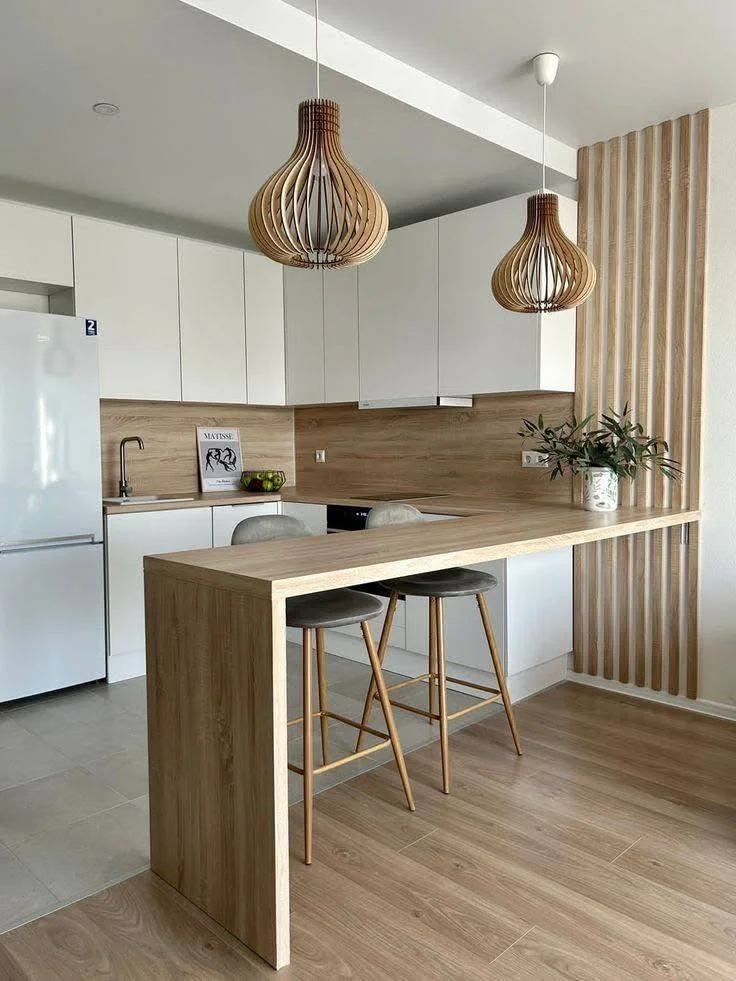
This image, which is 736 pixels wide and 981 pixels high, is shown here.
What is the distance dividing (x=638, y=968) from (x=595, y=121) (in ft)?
10.2

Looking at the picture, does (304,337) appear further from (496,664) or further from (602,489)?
(496,664)

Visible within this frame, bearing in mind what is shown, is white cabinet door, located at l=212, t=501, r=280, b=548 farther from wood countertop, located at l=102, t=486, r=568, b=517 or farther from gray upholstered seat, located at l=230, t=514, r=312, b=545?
gray upholstered seat, located at l=230, t=514, r=312, b=545

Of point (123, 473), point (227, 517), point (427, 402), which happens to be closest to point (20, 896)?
point (227, 517)

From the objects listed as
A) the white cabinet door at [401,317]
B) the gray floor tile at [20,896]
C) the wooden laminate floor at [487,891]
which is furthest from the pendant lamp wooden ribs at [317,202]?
the white cabinet door at [401,317]

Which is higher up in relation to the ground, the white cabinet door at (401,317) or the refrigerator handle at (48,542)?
the white cabinet door at (401,317)

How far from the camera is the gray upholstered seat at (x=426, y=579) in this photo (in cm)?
261

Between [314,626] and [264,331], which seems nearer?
[314,626]

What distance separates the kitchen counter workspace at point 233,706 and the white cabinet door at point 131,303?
84.9 inches

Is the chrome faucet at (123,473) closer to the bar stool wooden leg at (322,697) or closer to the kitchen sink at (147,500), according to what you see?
the kitchen sink at (147,500)

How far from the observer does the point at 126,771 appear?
109 inches

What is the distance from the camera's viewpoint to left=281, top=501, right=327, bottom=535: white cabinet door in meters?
4.19

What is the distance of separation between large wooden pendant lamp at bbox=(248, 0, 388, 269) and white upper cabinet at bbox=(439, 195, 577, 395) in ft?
5.72

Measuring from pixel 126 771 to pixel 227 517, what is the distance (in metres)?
1.64

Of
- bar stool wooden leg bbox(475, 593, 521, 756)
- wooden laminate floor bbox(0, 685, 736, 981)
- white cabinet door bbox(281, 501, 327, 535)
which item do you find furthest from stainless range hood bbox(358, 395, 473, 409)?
wooden laminate floor bbox(0, 685, 736, 981)
